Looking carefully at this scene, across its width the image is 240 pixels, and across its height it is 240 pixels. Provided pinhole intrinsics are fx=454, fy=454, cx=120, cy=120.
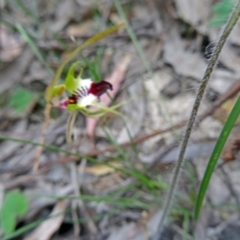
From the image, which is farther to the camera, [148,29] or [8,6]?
[8,6]

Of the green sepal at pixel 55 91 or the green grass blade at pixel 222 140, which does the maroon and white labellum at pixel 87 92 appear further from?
the green grass blade at pixel 222 140

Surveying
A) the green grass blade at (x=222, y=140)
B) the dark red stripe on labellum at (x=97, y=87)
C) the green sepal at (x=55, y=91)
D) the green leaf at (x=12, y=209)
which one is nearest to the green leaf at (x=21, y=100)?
the green leaf at (x=12, y=209)

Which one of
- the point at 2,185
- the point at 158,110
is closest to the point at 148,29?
the point at 158,110

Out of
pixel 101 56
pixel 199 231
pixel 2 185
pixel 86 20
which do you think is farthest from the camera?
pixel 86 20

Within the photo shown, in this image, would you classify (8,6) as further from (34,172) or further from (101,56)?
(34,172)

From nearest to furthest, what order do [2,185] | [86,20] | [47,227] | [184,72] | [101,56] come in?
1. [47,227]
2. [2,185]
3. [184,72]
4. [101,56]
5. [86,20]

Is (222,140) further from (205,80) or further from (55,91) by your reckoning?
(55,91)
